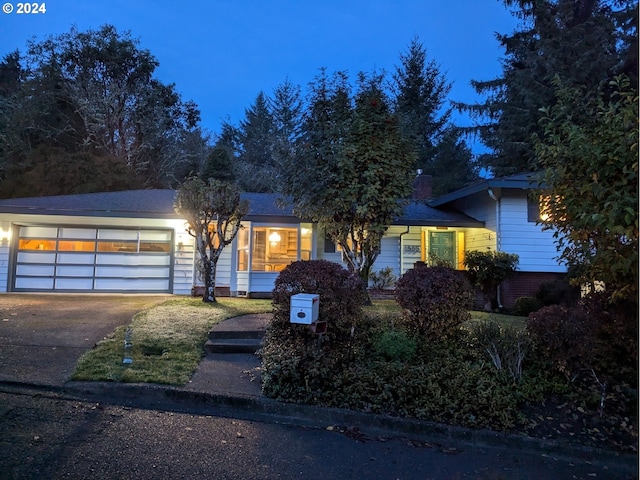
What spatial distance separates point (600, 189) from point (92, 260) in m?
12.8

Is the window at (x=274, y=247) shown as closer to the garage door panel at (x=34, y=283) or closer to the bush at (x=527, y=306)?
the garage door panel at (x=34, y=283)

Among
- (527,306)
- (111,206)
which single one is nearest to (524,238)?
(527,306)

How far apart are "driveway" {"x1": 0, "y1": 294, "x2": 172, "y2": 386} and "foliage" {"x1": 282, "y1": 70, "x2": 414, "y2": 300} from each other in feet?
14.6

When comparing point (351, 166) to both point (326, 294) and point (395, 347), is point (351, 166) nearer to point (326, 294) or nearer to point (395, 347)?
point (326, 294)

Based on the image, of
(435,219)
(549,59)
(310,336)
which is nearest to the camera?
(310,336)

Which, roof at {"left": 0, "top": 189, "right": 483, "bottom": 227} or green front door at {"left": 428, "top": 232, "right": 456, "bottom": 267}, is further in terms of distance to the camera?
green front door at {"left": 428, "top": 232, "right": 456, "bottom": 267}

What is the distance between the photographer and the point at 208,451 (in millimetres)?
3672

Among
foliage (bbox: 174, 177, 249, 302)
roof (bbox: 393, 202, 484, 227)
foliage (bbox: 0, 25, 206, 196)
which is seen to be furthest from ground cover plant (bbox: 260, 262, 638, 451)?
foliage (bbox: 0, 25, 206, 196)

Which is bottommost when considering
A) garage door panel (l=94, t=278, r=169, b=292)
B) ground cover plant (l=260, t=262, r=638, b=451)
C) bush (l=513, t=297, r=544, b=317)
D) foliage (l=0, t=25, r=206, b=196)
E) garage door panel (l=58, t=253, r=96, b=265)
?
ground cover plant (l=260, t=262, r=638, b=451)

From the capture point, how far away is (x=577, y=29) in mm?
21797

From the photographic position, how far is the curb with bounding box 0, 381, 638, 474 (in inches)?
166

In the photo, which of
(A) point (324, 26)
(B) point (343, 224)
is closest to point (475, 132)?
(A) point (324, 26)

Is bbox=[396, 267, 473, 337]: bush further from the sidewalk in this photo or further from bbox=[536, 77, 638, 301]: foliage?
the sidewalk

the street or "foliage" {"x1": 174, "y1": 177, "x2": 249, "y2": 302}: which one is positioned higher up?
"foliage" {"x1": 174, "y1": 177, "x2": 249, "y2": 302}
